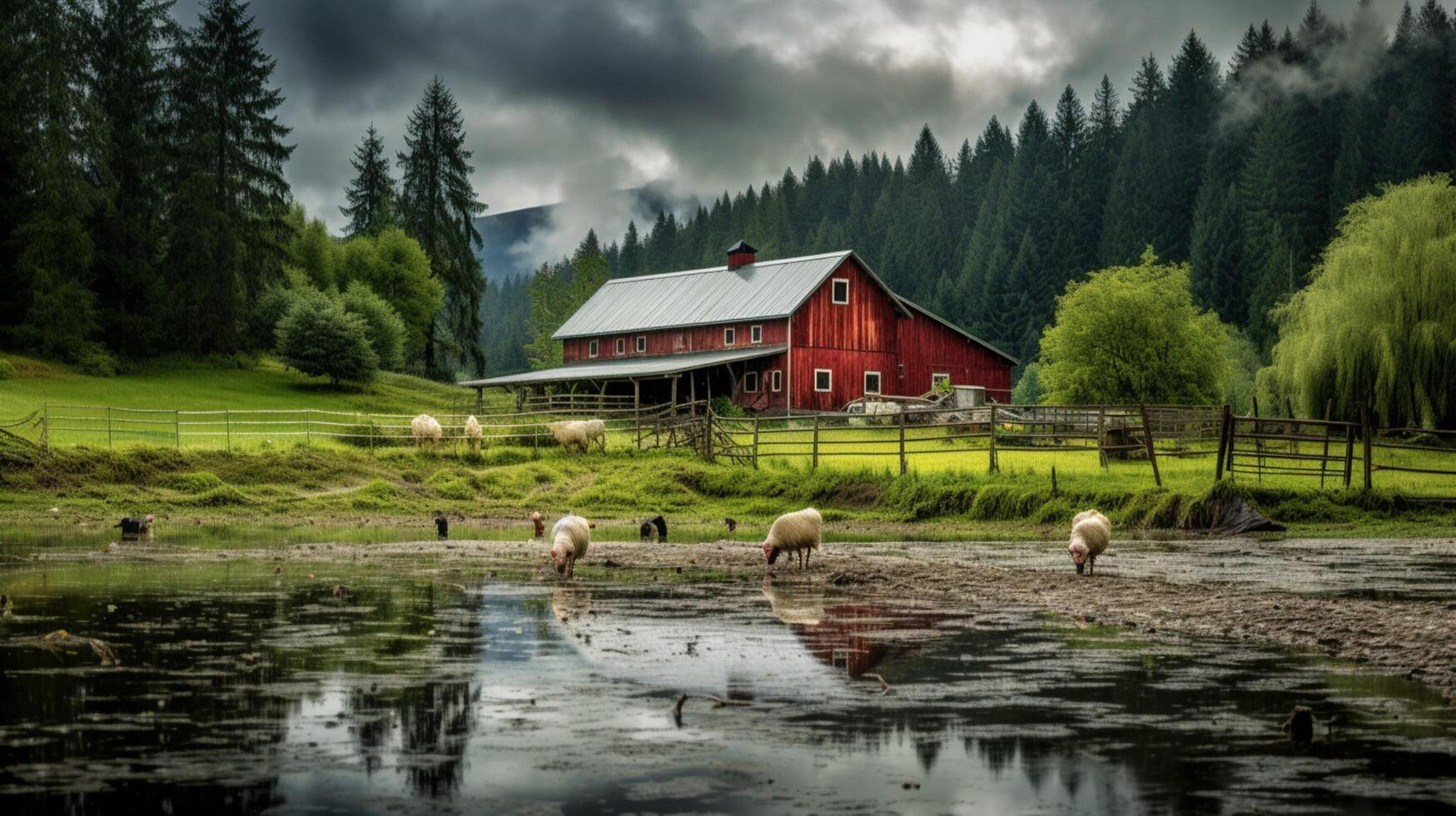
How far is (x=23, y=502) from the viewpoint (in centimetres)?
3030

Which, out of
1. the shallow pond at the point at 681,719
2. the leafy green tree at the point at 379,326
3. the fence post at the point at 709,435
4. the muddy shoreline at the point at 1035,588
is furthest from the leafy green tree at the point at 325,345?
the shallow pond at the point at 681,719

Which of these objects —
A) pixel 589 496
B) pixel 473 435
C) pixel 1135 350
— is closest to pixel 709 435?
pixel 589 496

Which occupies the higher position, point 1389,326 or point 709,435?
point 1389,326

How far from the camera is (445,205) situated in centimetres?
9381

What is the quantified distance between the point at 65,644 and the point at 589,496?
79.7 feet

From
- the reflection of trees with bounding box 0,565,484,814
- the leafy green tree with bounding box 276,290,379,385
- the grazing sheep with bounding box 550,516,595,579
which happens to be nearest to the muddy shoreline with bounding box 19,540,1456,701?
the grazing sheep with bounding box 550,516,595,579

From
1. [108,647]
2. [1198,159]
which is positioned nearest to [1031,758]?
[108,647]

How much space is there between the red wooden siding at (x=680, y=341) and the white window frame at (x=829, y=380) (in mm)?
2203

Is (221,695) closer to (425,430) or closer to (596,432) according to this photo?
(425,430)

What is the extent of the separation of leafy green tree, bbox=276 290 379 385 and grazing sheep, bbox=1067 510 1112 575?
5216cm

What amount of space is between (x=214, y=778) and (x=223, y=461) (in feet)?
97.8

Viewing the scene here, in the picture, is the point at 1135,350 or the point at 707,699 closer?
the point at 707,699

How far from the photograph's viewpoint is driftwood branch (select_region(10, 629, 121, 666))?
35.0ft

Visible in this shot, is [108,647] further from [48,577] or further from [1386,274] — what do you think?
[1386,274]
